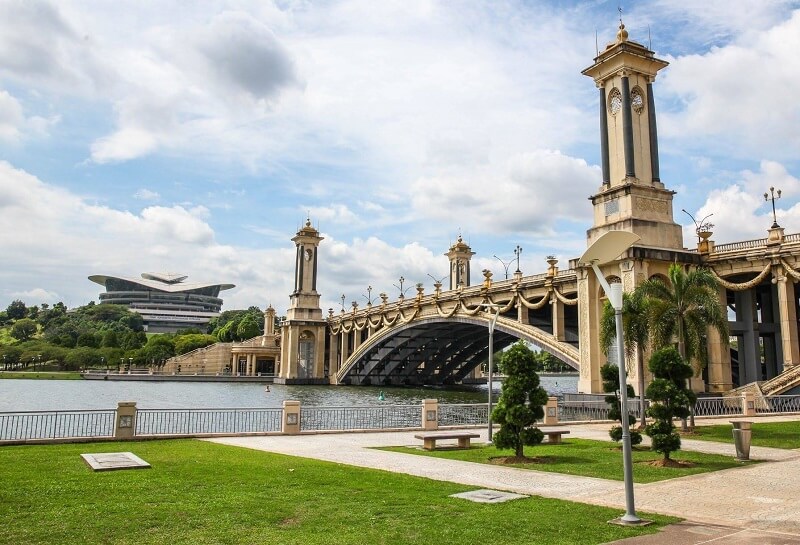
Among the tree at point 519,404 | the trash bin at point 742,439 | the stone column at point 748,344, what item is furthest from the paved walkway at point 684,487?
the stone column at point 748,344

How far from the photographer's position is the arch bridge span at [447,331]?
48031 millimetres

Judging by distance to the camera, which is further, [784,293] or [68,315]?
[68,315]

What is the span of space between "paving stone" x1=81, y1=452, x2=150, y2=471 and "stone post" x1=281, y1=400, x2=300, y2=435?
310 inches

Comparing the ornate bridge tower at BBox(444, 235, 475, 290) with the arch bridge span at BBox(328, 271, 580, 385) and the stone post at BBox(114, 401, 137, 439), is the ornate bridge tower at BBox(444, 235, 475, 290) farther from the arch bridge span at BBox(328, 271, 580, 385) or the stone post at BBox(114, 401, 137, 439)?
the stone post at BBox(114, 401, 137, 439)

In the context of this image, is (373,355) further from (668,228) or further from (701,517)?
(701,517)

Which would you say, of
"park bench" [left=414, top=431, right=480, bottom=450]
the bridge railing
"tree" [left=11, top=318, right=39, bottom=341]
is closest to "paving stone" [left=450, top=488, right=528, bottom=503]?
"park bench" [left=414, top=431, right=480, bottom=450]

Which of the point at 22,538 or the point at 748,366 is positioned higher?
the point at 748,366

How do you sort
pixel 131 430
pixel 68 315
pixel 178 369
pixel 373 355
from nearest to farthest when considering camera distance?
pixel 131 430 → pixel 373 355 → pixel 178 369 → pixel 68 315

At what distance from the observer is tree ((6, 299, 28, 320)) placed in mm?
184125

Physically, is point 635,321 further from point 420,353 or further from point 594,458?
point 420,353

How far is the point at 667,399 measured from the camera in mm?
17203

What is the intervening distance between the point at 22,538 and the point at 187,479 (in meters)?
4.53

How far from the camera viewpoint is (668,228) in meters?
36.5

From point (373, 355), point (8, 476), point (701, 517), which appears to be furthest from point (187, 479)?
point (373, 355)
